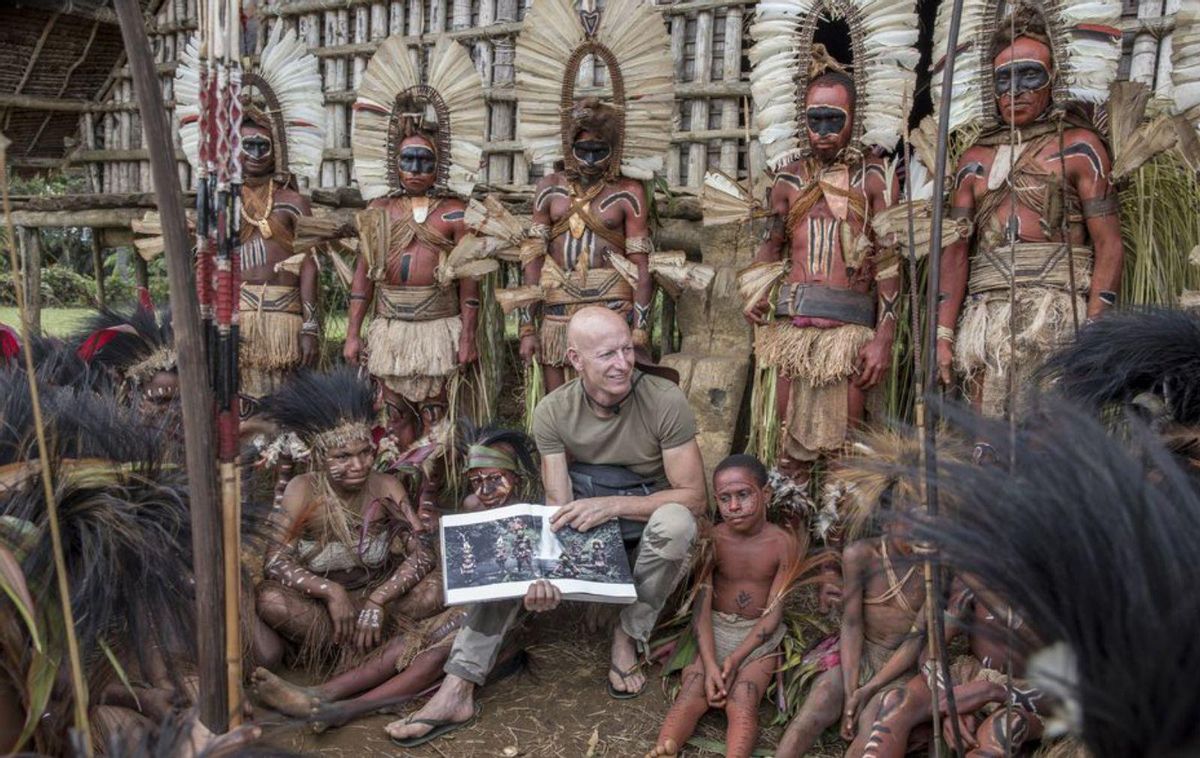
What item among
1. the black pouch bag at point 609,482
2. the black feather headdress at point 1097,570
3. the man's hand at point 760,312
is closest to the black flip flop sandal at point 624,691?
the black pouch bag at point 609,482

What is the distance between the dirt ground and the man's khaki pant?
17cm

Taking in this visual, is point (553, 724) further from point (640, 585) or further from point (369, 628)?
point (369, 628)

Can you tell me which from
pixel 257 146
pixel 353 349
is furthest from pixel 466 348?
pixel 257 146

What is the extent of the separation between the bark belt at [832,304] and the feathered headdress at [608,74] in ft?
3.12

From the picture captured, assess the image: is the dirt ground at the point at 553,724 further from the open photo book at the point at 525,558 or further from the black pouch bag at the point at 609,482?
the black pouch bag at the point at 609,482

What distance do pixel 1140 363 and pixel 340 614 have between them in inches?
101

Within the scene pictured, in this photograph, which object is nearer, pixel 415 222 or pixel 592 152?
pixel 592 152

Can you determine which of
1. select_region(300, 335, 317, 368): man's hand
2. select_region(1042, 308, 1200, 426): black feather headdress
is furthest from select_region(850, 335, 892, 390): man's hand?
select_region(300, 335, 317, 368): man's hand

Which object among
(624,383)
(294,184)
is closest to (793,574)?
(624,383)

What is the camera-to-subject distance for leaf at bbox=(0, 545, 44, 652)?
1386mm

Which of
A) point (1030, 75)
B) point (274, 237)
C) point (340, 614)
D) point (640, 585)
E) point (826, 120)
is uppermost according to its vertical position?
point (1030, 75)

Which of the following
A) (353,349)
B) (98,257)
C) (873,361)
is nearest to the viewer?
(873,361)

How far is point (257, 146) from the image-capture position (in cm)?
488

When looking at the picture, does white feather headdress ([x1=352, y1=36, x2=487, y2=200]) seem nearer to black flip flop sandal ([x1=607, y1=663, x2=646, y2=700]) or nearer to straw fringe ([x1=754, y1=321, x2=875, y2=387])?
straw fringe ([x1=754, y1=321, x2=875, y2=387])
